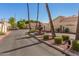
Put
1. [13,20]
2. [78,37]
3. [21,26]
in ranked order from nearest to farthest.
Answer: [78,37]
[13,20]
[21,26]

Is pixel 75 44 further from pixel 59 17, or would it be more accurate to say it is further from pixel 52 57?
pixel 59 17

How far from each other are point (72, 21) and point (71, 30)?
2.99 m

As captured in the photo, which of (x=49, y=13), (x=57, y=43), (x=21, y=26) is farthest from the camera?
(x=21, y=26)

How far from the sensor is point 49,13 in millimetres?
24125

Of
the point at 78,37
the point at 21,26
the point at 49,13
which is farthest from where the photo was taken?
the point at 21,26

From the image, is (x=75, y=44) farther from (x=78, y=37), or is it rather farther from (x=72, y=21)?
(x=72, y=21)

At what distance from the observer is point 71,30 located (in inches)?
1559

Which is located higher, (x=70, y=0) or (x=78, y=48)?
(x=70, y=0)

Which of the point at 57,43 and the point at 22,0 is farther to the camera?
the point at 57,43

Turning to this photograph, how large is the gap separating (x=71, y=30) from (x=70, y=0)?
92.9 feet

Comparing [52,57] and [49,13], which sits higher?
[49,13]

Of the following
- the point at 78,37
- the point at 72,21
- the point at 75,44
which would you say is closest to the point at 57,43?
the point at 78,37

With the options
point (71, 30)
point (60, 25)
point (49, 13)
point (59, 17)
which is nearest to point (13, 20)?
point (59, 17)

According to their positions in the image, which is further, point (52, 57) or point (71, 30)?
point (71, 30)
